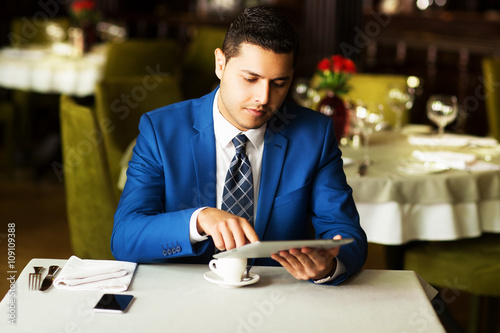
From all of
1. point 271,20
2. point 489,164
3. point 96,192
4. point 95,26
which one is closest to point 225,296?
point 271,20

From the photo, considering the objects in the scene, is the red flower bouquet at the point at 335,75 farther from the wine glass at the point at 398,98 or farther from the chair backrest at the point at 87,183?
the chair backrest at the point at 87,183

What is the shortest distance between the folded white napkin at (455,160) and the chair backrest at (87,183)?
1399 millimetres

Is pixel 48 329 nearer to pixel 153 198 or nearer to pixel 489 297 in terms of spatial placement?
pixel 153 198

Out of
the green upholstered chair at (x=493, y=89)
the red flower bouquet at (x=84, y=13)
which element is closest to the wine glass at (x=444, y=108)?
the green upholstered chair at (x=493, y=89)

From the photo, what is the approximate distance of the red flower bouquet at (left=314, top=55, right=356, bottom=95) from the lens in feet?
10.9

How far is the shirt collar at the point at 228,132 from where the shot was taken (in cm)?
193

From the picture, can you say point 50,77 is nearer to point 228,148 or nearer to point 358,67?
point 358,67

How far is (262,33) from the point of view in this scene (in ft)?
5.77

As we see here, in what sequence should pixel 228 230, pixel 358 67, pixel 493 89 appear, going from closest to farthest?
pixel 228 230 → pixel 493 89 → pixel 358 67

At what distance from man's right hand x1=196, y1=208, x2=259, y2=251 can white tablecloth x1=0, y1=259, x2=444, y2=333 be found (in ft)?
0.35

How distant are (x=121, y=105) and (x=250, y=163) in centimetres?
197

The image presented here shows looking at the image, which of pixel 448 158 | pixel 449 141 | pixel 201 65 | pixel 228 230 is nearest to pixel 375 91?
pixel 449 141

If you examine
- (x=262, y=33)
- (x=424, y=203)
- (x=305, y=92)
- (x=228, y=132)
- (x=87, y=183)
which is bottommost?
(x=424, y=203)

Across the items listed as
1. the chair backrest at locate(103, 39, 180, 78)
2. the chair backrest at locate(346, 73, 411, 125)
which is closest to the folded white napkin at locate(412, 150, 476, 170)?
the chair backrest at locate(346, 73, 411, 125)
